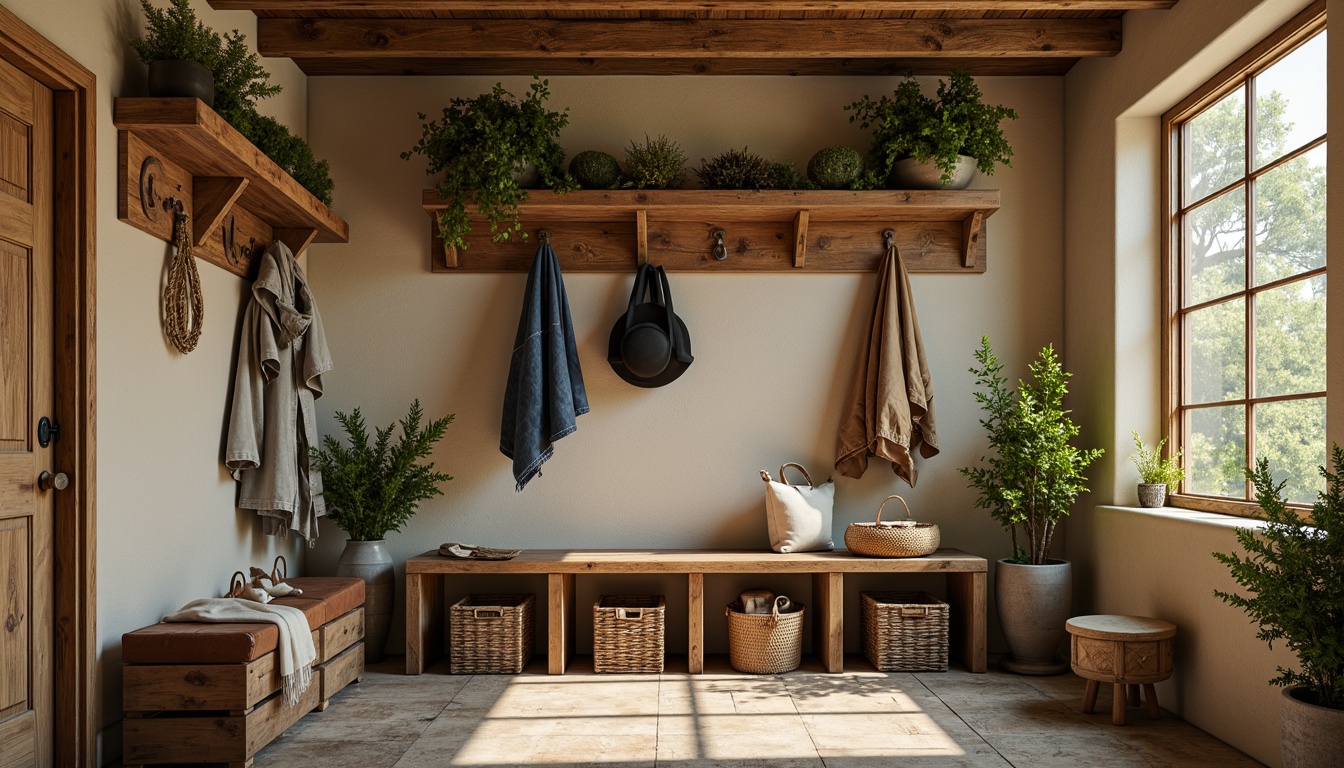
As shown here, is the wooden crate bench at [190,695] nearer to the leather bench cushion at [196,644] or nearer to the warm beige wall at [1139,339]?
the leather bench cushion at [196,644]

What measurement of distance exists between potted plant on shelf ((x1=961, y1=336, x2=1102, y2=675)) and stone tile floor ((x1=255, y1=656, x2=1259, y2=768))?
16 centimetres

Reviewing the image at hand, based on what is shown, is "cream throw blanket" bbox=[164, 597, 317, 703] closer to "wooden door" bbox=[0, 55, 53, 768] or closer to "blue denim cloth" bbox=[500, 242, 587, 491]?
"wooden door" bbox=[0, 55, 53, 768]

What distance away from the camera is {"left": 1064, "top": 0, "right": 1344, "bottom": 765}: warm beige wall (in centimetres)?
319

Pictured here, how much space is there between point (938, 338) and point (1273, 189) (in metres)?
1.57

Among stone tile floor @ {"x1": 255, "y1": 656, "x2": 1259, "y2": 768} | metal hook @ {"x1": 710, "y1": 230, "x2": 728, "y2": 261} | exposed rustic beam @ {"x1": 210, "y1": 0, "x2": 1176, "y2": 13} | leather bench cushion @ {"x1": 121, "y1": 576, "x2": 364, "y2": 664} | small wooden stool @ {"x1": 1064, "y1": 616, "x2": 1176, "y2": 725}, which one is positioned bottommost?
stone tile floor @ {"x1": 255, "y1": 656, "x2": 1259, "y2": 768}

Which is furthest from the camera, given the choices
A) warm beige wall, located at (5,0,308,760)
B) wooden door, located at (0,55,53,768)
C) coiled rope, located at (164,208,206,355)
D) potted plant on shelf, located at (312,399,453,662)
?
potted plant on shelf, located at (312,399,453,662)

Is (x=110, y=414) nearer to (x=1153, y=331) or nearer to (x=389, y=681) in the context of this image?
(x=389, y=681)

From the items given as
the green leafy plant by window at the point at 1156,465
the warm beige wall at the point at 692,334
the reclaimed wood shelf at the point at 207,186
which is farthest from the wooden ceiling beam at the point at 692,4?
the green leafy plant by window at the point at 1156,465

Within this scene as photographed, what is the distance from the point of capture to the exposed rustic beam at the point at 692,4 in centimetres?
368

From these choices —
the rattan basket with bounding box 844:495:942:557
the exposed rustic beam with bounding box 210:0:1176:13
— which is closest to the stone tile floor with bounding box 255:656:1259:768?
the rattan basket with bounding box 844:495:942:557

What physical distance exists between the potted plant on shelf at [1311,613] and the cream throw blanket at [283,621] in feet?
8.77

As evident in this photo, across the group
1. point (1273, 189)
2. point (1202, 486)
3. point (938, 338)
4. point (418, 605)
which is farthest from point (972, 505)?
point (418, 605)

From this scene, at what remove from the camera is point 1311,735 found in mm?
2322

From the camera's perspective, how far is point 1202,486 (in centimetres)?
372
